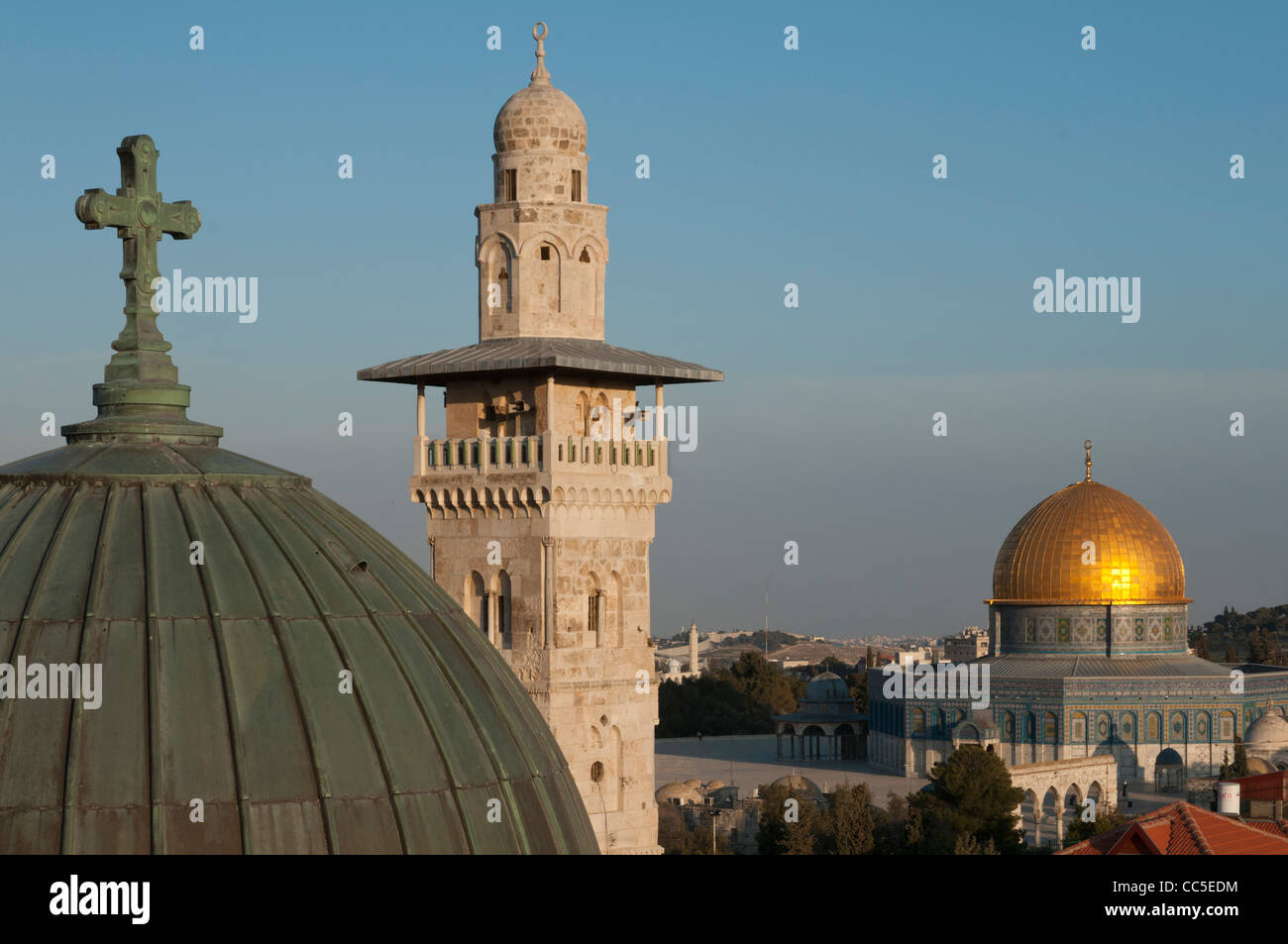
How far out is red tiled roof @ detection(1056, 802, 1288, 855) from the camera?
80.0 feet

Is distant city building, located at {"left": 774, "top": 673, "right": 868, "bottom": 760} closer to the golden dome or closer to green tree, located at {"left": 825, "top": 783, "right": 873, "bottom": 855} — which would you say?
the golden dome

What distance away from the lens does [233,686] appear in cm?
775

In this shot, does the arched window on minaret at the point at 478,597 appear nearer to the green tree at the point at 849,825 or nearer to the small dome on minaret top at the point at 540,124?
the small dome on minaret top at the point at 540,124

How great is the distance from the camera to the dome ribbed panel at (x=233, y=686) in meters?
7.48

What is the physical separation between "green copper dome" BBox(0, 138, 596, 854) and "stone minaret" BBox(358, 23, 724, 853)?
21801mm

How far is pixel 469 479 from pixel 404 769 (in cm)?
2426

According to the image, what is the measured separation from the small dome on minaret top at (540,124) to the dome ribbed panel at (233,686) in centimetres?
2375

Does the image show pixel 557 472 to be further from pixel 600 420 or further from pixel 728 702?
pixel 728 702

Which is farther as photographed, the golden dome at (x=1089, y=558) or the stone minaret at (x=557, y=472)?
the golden dome at (x=1089, y=558)

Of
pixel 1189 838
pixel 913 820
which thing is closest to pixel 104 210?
pixel 1189 838

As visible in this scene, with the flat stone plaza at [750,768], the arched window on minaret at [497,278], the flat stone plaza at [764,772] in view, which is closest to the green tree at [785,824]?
the flat stone plaza at [764,772]

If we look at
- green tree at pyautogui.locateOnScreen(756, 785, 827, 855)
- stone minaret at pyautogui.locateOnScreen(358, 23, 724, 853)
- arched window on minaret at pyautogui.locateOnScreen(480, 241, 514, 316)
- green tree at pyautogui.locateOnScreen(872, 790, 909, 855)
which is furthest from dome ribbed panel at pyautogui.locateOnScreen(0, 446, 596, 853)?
green tree at pyautogui.locateOnScreen(872, 790, 909, 855)

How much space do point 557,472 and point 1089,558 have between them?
39.8 metres
